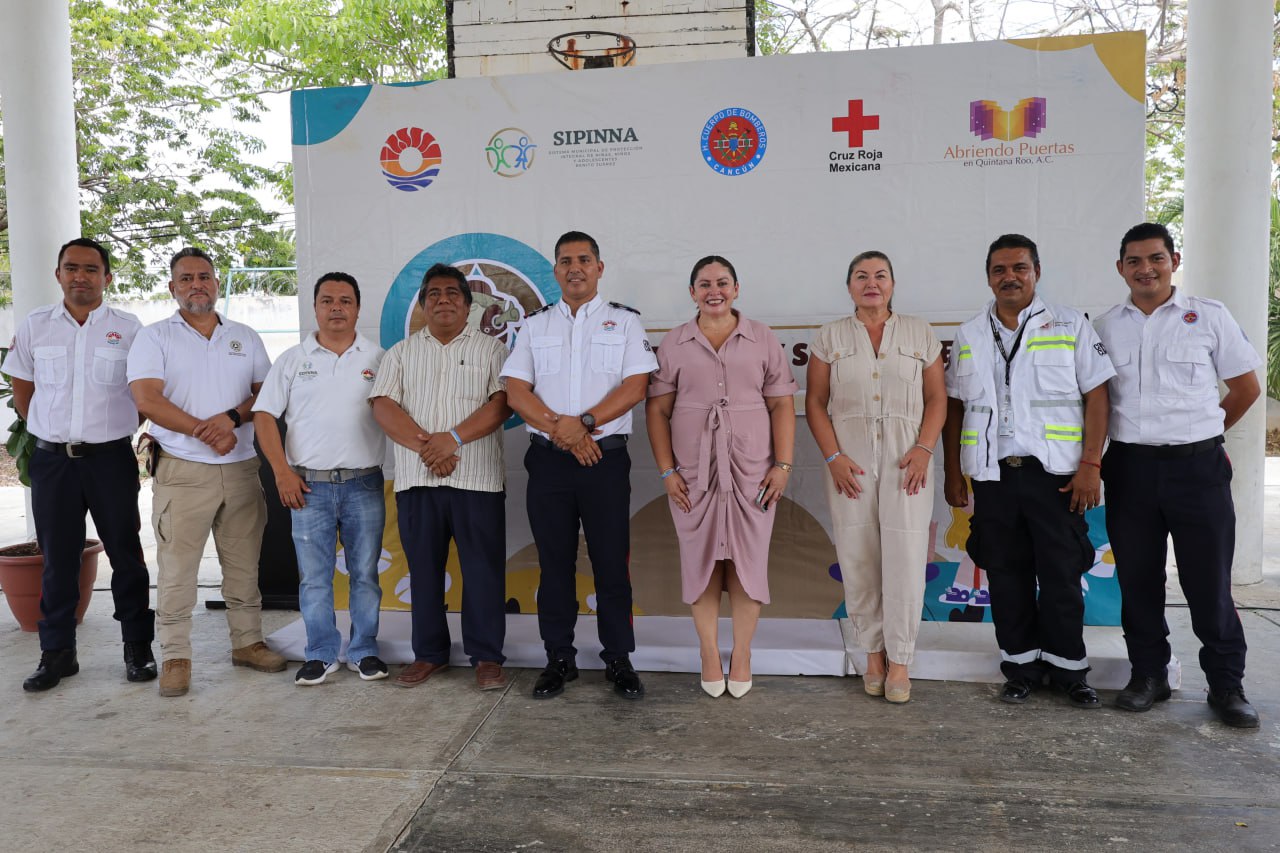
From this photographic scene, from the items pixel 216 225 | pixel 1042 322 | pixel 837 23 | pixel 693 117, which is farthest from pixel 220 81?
pixel 1042 322

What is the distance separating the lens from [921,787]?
256 centimetres

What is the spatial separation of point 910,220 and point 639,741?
2206 millimetres

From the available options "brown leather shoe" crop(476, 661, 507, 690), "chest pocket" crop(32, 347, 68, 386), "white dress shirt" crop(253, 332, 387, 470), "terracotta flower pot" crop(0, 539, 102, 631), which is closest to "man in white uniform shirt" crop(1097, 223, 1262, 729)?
"brown leather shoe" crop(476, 661, 507, 690)

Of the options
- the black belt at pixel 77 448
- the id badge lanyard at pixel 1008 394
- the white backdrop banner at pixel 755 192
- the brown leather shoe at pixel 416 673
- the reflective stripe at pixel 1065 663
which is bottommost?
the brown leather shoe at pixel 416 673

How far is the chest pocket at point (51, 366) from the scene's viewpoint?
353cm

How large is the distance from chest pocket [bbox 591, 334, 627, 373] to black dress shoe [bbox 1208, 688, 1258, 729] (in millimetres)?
2136

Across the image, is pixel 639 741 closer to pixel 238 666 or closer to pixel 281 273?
pixel 238 666

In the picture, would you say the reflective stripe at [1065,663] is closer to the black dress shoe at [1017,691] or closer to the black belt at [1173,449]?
the black dress shoe at [1017,691]

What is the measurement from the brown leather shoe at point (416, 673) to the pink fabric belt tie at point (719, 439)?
3.97 ft

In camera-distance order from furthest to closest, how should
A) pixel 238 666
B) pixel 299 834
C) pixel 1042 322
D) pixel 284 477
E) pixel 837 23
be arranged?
pixel 837 23 → pixel 238 666 → pixel 284 477 → pixel 1042 322 → pixel 299 834

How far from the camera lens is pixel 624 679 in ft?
10.8

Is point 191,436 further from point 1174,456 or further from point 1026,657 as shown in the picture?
point 1174,456

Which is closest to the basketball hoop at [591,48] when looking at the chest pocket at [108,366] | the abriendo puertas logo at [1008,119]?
the abriendo puertas logo at [1008,119]

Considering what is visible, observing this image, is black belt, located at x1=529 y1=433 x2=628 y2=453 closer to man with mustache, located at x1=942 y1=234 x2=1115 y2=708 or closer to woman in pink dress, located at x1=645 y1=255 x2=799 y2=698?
woman in pink dress, located at x1=645 y1=255 x2=799 y2=698
